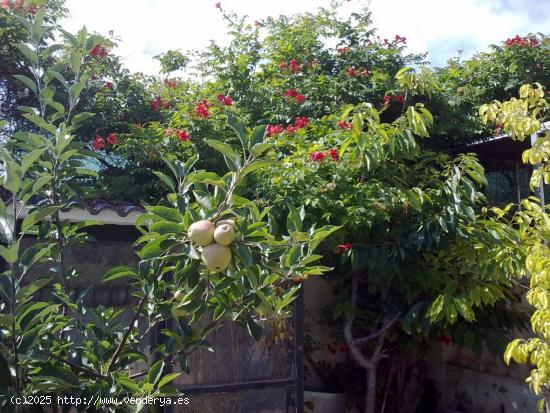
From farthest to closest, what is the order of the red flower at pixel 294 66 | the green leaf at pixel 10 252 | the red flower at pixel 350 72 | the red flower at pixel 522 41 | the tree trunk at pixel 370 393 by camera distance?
1. the red flower at pixel 522 41
2. the red flower at pixel 294 66
3. the red flower at pixel 350 72
4. the tree trunk at pixel 370 393
5. the green leaf at pixel 10 252

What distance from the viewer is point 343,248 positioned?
177 inches

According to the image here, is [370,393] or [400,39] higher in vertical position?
[400,39]

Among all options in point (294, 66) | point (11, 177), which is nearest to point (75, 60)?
point (11, 177)

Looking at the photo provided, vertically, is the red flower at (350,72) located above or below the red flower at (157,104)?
above

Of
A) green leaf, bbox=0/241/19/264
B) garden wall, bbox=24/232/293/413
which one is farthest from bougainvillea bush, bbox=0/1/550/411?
garden wall, bbox=24/232/293/413

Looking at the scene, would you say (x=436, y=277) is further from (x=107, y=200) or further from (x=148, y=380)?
(x=148, y=380)

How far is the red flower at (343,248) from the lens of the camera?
4420mm

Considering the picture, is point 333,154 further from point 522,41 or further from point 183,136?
point 522,41

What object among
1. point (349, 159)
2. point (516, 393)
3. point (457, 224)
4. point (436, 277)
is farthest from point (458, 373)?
point (349, 159)

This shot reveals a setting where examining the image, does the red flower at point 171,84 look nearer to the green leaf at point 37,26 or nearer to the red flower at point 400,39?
the red flower at point 400,39

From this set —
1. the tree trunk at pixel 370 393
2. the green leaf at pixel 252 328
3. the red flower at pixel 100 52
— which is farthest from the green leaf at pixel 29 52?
the tree trunk at pixel 370 393

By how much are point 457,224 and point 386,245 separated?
2.09 ft

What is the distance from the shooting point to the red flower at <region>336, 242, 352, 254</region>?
442cm

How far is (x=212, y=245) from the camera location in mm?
1848
